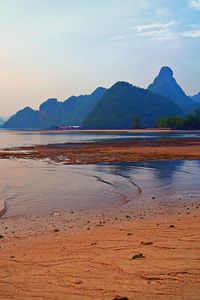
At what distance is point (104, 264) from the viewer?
6.97 m

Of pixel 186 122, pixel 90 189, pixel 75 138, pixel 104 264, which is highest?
pixel 186 122

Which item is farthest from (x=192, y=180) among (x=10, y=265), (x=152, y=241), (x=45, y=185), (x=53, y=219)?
(x=10, y=265)

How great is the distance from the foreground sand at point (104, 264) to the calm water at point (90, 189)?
14.1ft

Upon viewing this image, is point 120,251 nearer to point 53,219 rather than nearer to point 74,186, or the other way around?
point 53,219

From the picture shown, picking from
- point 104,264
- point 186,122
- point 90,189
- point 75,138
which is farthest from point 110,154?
point 186,122

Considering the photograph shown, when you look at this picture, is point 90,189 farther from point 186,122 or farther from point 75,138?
point 186,122

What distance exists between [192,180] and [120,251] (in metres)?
14.4

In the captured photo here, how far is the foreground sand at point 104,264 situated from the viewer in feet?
19.1

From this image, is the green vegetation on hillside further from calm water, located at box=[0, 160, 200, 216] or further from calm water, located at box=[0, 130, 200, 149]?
calm water, located at box=[0, 160, 200, 216]

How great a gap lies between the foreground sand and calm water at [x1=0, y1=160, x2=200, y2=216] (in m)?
4.31

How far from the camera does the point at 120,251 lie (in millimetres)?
7789

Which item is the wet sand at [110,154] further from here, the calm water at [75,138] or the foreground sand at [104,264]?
the foreground sand at [104,264]

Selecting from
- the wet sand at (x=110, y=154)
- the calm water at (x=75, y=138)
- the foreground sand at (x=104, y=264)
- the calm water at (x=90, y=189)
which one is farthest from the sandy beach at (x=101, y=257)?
the calm water at (x=75, y=138)

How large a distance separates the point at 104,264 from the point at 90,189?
11.9 m
